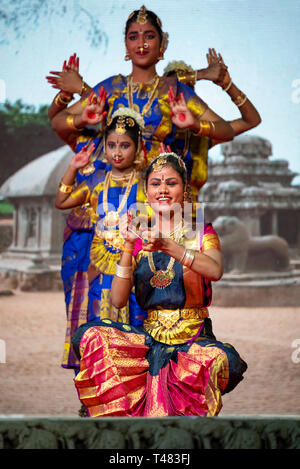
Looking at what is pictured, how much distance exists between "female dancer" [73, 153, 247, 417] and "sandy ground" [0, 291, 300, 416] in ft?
6.28

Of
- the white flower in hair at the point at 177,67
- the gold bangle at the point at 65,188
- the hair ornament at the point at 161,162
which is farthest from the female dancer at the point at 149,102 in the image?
the hair ornament at the point at 161,162

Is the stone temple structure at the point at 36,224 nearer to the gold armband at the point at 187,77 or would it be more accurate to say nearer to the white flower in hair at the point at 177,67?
the white flower in hair at the point at 177,67

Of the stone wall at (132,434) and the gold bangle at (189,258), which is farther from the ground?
the gold bangle at (189,258)

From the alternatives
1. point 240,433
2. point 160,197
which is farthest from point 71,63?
point 240,433

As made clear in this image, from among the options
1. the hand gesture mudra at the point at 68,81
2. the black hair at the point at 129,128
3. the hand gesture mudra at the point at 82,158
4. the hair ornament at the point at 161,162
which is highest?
the hand gesture mudra at the point at 68,81

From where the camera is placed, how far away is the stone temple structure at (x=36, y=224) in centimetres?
1038

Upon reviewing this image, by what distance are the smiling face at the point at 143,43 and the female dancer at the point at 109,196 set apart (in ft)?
1.08

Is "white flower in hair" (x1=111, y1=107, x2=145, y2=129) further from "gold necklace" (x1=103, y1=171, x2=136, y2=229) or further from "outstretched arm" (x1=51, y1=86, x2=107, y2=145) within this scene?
"gold necklace" (x1=103, y1=171, x2=136, y2=229)

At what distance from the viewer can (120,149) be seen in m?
2.92

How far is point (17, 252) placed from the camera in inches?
437

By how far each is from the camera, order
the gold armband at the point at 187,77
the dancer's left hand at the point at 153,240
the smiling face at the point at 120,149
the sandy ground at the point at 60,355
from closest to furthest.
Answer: the dancer's left hand at the point at 153,240 → the smiling face at the point at 120,149 → the gold armband at the point at 187,77 → the sandy ground at the point at 60,355

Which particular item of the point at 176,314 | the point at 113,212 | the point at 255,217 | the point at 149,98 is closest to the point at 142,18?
the point at 149,98

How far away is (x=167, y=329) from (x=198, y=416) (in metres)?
0.44
